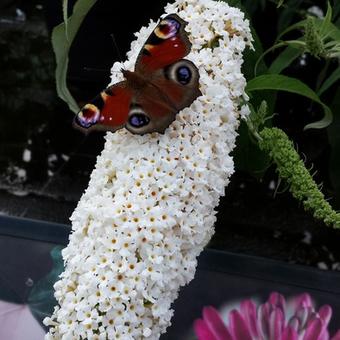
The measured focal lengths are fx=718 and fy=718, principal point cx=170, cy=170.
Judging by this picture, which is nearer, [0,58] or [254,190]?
[254,190]

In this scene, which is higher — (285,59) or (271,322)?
(285,59)

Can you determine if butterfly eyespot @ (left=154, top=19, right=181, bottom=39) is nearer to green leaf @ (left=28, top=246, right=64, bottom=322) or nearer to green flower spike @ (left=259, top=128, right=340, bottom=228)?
green flower spike @ (left=259, top=128, right=340, bottom=228)

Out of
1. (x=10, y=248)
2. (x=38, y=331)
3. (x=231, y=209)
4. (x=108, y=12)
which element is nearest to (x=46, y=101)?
(x=108, y=12)

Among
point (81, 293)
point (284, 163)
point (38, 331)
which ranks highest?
point (284, 163)

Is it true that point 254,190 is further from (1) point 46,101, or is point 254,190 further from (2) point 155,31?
(2) point 155,31

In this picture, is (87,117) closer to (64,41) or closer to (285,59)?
(64,41)

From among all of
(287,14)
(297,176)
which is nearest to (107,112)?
(297,176)

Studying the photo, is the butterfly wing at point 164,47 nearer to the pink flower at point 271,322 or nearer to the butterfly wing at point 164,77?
the butterfly wing at point 164,77
